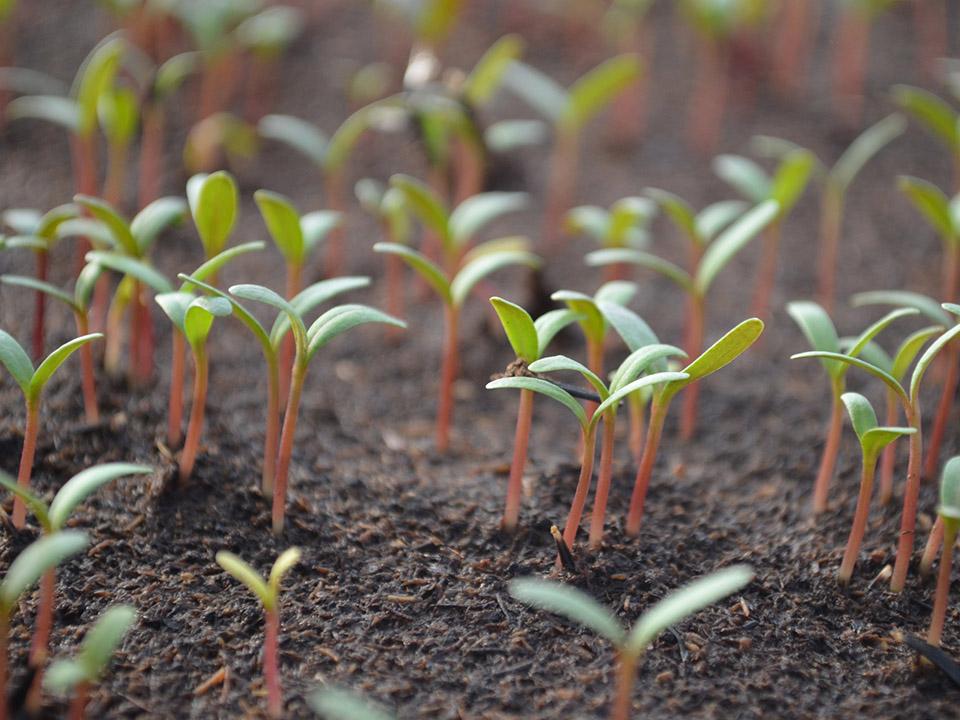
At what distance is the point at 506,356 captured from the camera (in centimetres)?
225

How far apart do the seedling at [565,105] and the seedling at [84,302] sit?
50.5 inches

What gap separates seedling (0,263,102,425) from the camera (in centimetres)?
155

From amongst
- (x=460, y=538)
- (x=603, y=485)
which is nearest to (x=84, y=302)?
(x=460, y=538)

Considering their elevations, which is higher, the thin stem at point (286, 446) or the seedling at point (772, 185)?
the seedling at point (772, 185)

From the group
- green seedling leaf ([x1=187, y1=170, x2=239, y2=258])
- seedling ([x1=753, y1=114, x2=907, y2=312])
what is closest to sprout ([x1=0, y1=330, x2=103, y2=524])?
green seedling leaf ([x1=187, y1=170, x2=239, y2=258])

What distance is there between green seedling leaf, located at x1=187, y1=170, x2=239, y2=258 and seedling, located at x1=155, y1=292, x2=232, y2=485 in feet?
0.72

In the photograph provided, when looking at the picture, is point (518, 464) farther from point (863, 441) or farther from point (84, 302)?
point (84, 302)

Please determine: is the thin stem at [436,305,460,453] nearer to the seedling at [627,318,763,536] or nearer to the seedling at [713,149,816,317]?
the seedling at [627,318,763,536]

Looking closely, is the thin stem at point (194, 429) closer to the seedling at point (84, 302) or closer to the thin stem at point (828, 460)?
the seedling at point (84, 302)

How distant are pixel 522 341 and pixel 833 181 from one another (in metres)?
1.18

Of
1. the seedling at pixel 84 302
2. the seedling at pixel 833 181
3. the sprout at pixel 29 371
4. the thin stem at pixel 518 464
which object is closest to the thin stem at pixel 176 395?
the seedling at pixel 84 302

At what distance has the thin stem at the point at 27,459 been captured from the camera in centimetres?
141

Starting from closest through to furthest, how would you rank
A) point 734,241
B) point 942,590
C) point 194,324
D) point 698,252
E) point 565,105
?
1. point 942,590
2. point 194,324
3. point 734,241
4. point 698,252
5. point 565,105

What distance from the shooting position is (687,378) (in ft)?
4.25
